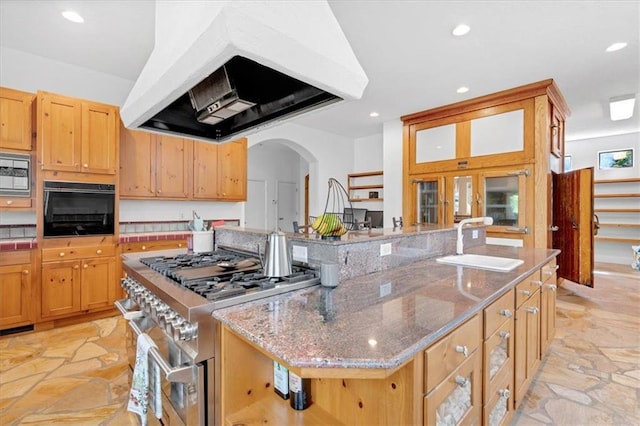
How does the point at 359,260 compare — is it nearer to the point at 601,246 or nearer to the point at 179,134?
the point at 179,134

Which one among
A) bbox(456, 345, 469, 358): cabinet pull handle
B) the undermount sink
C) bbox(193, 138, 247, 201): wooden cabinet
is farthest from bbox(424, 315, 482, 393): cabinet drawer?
bbox(193, 138, 247, 201): wooden cabinet

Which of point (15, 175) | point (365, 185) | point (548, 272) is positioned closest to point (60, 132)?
point (15, 175)

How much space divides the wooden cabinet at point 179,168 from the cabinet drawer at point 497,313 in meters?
3.90

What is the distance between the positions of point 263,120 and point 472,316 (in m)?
1.55

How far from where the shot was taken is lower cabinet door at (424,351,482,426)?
92 cm

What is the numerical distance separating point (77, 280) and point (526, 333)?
400cm

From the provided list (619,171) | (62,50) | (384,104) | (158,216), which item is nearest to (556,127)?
(384,104)

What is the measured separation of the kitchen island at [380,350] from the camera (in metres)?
0.82

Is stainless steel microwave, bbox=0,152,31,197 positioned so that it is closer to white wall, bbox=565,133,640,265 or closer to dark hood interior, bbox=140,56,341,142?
dark hood interior, bbox=140,56,341,142

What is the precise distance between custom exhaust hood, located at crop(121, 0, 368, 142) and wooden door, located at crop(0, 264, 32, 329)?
2272 millimetres

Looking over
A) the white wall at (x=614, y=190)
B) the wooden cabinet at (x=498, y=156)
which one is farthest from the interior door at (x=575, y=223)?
the white wall at (x=614, y=190)

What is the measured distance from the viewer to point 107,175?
11.1ft

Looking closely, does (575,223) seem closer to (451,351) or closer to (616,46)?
(616,46)

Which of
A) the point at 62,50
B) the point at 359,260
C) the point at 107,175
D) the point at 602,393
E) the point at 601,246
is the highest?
the point at 62,50
